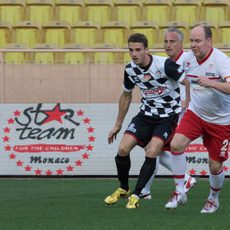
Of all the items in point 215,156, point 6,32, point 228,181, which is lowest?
point 228,181

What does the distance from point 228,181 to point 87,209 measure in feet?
18.2

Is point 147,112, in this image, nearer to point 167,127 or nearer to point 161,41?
point 167,127

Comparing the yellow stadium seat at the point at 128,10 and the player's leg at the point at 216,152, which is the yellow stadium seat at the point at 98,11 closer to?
the yellow stadium seat at the point at 128,10

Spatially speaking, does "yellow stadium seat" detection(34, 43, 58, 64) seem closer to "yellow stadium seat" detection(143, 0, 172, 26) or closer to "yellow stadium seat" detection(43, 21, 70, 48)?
"yellow stadium seat" detection(43, 21, 70, 48)

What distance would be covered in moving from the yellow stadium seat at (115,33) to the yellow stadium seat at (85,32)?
7.2 inches

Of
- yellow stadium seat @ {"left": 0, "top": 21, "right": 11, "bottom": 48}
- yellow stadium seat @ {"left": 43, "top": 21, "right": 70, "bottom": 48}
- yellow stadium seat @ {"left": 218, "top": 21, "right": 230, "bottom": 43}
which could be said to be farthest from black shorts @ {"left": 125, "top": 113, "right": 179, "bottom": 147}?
yellow stadium seat @ {"left": 0, "top": 21, "right": 11, "bottom": 48}

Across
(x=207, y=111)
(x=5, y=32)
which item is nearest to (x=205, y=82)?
(x=207, y=111)

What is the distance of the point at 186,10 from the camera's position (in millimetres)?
19594

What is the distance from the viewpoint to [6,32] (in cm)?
1906

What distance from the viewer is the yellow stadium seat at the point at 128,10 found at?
1970cm

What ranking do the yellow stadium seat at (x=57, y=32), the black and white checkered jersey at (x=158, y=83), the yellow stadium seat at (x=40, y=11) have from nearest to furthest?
the black and white checkered jersey at (x=158, y=83) < the yellow stadium seat at (x=57, y=32) < the yellow stadium seat at (x=40, y=11)

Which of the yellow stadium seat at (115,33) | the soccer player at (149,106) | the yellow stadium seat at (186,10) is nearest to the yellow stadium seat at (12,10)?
the yellow stadium seat at (115,33)

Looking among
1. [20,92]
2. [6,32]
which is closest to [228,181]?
[20,92]

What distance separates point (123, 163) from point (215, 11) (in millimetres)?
9724
